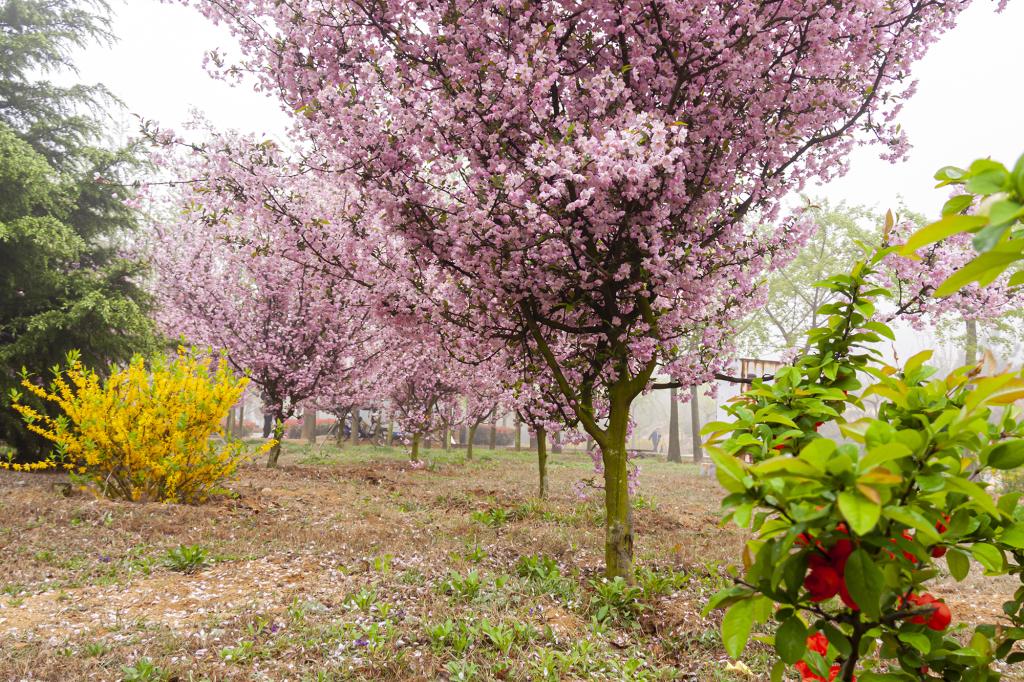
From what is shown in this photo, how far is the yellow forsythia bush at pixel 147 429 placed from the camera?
6.79m

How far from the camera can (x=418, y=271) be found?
6023 mm

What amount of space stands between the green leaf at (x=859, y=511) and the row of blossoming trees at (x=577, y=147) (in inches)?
127

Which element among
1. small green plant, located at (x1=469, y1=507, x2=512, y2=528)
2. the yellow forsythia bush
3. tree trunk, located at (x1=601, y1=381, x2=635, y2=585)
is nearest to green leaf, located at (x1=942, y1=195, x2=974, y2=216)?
tree trunk, located at (x1=601, y1=381, x2=635, y2=585)

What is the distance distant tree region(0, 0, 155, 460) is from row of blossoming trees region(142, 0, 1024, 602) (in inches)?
261

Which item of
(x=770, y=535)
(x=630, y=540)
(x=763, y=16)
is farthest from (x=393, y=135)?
(x=770, y=535)

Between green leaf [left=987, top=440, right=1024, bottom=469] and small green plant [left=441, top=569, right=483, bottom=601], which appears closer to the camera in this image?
green leaf [left=987, top=440, right=1024, bottom=469]

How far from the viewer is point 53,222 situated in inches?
412

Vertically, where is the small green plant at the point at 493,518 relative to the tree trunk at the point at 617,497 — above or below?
below

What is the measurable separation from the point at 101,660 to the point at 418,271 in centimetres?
400

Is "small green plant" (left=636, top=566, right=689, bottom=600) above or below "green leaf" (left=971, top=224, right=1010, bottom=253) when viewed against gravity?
below

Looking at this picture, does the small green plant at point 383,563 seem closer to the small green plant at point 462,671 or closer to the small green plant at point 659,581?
the small green plant at point 462,671

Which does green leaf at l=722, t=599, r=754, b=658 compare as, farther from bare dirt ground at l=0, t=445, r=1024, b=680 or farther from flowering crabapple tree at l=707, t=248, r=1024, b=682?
bare dirt ground at l=0, t=445, r=1024, b=680

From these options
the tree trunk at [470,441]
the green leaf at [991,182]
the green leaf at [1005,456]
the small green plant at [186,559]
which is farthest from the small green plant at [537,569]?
the tree trunk at [470,441]

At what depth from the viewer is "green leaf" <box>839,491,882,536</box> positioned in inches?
32.4
